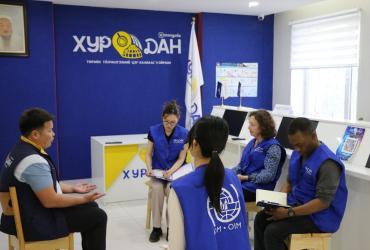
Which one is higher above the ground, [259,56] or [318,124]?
[259,56]

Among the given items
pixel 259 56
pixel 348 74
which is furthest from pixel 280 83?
pixel 348 74

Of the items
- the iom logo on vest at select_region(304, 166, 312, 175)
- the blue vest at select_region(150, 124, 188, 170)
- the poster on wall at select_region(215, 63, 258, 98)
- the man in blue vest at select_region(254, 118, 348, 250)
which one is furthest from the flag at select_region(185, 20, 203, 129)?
the iom logo on vest at select_region(304, 166, 312, 175)

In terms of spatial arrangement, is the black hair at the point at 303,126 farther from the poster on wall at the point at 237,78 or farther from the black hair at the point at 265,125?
the poster on wall at the point at 237,78

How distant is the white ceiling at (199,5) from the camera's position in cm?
495

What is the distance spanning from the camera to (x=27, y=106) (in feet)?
16.1

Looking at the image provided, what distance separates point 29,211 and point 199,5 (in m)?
3.75

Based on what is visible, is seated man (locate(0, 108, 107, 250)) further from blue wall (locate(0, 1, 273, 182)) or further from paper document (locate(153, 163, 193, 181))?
blue wall (locate(0, 1, 273, 182))

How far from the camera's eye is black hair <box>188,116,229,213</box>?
147 centimetres

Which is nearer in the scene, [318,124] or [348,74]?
[318,124]

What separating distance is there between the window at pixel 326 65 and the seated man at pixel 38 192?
3.30 meters

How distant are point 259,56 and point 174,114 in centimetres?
312

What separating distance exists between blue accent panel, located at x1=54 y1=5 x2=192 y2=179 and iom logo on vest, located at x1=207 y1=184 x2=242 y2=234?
410 centimetres

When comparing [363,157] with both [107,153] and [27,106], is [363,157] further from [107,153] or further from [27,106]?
[27,106]

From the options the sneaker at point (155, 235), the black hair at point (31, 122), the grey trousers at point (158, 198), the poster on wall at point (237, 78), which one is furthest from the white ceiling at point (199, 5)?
the black hair at point (31, 122)
